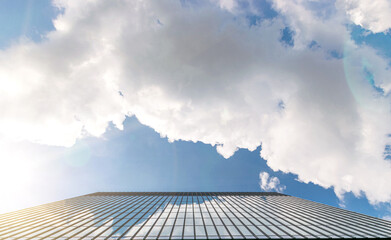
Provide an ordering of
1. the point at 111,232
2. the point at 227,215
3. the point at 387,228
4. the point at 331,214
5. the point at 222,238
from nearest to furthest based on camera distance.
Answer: the point at 222,238, the point at 111,232, the point at 387,228, the point at 227,215, the point at 331,214

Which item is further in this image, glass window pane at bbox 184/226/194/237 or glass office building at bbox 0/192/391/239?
glass office building at bbox 0/192/391/239

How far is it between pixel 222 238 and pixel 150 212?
16511 millimetres

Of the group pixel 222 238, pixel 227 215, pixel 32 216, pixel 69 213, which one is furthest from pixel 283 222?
pixel 32 216

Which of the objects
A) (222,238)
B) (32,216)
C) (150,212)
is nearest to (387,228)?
(222,238)

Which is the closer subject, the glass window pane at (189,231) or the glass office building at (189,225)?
the glass window pane at (189,231)

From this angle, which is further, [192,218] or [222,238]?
[192,218]

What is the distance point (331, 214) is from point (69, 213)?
5005 cm

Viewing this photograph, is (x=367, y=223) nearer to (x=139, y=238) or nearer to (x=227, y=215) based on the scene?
(x=227, y=215)

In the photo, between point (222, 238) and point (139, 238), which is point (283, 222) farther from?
point (139, 238)

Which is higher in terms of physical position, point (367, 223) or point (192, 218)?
point (192, 218)

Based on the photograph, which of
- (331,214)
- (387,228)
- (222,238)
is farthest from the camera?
(331,214)

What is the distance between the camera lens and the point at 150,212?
98.0 feet

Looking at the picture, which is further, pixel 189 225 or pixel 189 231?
pixel 189 225

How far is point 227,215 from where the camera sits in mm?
27172
